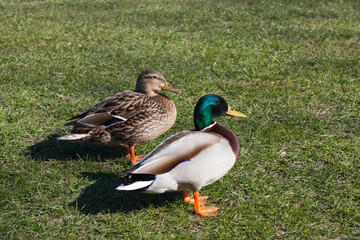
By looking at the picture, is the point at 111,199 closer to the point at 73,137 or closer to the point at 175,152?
the point at 73,137

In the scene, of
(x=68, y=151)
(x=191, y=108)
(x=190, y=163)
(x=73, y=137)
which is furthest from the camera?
(x=191, y=108)

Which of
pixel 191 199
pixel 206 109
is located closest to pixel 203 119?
pixel 206 109

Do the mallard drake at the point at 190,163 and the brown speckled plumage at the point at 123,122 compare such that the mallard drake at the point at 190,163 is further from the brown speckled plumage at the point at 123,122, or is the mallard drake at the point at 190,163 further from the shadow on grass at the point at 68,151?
the shadow on grass at the point at 68,151

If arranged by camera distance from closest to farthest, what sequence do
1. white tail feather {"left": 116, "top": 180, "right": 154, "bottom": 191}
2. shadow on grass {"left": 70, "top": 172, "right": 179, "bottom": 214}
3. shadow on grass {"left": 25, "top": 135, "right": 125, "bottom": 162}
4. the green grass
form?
white tail feather {"left": 116, "top": 180, "right": 154, "bottom": 191}, the green grass, shadow on grass {"left": 70, "top": 172, "right": 179, "bottom": 214}, shadow on grass {"left": 25, "top": 135, "right": 125, "bottom": 162}

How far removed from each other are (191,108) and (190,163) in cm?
206

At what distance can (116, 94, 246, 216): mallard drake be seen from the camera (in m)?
2.99

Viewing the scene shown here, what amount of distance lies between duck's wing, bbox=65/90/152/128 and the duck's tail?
0.86 metres

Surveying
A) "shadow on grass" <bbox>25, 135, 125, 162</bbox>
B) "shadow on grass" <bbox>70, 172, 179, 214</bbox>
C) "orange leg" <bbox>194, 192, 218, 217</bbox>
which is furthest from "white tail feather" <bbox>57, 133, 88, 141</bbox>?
"orange leg" <bbox>194, 192, 218, 217</bbox>

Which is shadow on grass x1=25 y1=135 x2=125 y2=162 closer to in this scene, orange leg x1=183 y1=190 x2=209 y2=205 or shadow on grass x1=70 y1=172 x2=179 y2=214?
shadow on grass x1=70 y1=172 x2=179 y2=214

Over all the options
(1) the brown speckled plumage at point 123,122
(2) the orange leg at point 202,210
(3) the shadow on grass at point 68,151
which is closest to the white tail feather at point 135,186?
(2) the orange leg at point 202,210

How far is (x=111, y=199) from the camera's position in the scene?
346 cm

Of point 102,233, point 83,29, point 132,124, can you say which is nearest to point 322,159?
point 132,124

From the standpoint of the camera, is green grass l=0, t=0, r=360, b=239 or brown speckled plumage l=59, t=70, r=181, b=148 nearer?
green grass l=0, t=0, r=360, b=239

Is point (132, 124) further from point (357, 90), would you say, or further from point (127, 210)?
point (357, 90)
